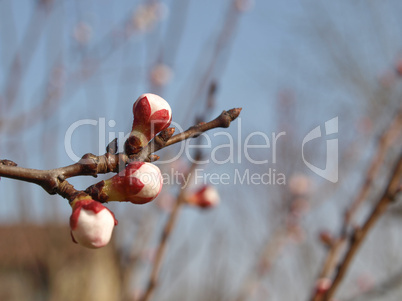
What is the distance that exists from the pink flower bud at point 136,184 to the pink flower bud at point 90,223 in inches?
2.2

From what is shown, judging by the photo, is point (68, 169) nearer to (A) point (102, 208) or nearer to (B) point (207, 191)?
(A) point (102, 208)

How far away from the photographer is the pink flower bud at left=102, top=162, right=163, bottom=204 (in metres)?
0.77

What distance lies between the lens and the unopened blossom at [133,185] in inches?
30.4

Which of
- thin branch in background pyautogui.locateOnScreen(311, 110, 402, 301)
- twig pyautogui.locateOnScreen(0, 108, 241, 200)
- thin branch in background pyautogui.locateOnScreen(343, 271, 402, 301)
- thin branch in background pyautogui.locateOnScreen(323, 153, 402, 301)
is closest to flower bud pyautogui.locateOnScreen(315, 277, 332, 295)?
thin branch in background pyautogui.locateOnScreen(311, 110, 402, 301)

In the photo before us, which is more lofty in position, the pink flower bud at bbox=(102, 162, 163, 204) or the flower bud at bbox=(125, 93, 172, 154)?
the flower bud at bbox=(125, 93, 172, 154)

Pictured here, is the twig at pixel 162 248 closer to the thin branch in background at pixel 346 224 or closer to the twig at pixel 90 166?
the thin branch in background at pixel 346 224

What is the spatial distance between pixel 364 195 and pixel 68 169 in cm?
131

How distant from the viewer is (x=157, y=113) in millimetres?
860

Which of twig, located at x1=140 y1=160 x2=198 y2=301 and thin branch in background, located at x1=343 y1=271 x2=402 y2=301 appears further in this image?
thin branch in background, located at x1=343 y1=271 x2=402 y2=301

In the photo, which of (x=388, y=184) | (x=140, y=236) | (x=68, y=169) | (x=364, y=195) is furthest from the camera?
(x=140, y=236)

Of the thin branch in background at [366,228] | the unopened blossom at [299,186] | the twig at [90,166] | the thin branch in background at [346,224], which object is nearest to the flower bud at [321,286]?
the thin branch in background at [346,224]

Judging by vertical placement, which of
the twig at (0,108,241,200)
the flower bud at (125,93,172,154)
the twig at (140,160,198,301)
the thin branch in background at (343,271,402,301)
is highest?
the flower bud at (125,93,172,154)

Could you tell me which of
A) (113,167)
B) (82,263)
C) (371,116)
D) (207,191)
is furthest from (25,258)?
(371,116)

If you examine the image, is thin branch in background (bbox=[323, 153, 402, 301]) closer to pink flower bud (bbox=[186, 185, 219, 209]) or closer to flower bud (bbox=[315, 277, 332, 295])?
flower bud (bbox=[315, 277, 332, 295])
